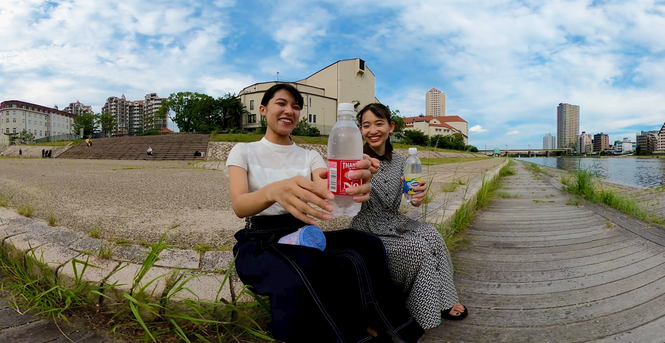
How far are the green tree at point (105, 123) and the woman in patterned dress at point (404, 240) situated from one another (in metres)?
74.9

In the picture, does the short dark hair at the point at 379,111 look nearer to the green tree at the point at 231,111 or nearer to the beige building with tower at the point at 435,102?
the green tree at the point at 231,111

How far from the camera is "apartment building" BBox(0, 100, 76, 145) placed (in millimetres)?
75062

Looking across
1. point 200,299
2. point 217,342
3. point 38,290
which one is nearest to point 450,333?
point 217,342

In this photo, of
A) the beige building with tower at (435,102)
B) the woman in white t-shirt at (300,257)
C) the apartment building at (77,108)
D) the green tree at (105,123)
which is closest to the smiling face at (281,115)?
the woman in white t-shirt at (300,257)

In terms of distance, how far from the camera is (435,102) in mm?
150500

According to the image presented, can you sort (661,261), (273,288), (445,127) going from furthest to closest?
(445,127) → (661,261) → (273,288)

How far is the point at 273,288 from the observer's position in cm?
115

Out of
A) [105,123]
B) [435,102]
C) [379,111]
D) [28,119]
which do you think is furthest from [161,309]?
[435,102]

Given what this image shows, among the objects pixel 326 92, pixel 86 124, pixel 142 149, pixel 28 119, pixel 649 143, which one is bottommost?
pixel 142 149

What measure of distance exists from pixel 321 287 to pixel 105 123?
77146mm

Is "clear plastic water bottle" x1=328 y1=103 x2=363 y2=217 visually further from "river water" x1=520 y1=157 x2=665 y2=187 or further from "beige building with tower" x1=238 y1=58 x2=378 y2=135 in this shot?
"beige building with tower" x1=238 y1=58 x2=378 y2=135

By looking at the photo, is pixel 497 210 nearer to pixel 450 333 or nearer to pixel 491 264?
pixel 491 264

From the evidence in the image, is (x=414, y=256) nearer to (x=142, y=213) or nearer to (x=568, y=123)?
(x=142, y=213)

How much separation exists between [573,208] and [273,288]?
560cm
